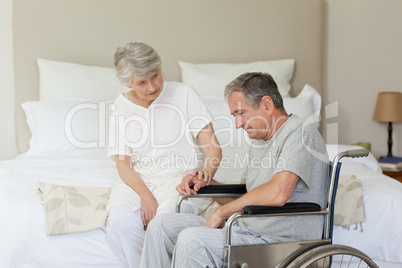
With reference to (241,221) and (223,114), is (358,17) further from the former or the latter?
(241,221)

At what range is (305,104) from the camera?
3.48 meters

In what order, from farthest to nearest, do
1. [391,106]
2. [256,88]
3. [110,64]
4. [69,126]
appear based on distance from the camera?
[391,106] < [110,64] < [69,126] < [256,88]

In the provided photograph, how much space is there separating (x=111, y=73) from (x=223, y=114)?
87 centimetres

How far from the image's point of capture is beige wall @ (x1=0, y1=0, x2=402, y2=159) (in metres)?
4.06

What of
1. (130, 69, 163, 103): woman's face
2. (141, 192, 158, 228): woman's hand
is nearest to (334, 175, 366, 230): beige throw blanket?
(141, 192, 158, 228): woman's hand

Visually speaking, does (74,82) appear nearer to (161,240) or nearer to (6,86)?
(6,86)

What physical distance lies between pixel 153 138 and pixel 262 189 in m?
0.80

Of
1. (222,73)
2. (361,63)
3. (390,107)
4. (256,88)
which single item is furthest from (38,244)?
(361,63)

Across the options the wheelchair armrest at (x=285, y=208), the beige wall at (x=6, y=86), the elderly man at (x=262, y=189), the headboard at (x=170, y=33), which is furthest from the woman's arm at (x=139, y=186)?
the beige wall at (x=6, y=86)

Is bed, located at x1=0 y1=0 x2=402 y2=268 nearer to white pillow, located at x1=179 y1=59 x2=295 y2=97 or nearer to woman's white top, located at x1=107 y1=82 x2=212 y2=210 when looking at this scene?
white pillow, located at x1=179 y1=59 x2=295 y2=97

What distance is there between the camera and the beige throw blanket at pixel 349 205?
222cm

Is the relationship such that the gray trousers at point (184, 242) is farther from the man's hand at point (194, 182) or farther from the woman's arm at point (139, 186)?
the woman's arm at point (139, 186)

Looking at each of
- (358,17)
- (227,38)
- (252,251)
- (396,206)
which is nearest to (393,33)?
(358,17)

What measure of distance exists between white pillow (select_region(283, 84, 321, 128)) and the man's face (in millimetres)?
1458
